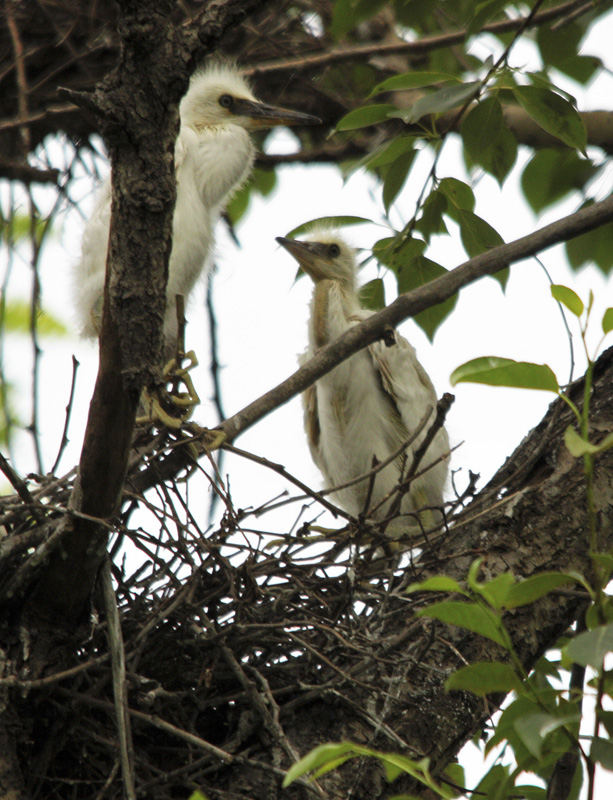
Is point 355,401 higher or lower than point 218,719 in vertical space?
higher

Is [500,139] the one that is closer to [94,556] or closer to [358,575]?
[358,575]

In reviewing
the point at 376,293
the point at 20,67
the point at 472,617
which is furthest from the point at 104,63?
the point at 472,617

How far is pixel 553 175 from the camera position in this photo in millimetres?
2248

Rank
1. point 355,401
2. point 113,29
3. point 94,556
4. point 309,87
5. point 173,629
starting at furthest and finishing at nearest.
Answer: point 309,87 < point 113,29 < point 355,401 < point 173,629 < point 94,556

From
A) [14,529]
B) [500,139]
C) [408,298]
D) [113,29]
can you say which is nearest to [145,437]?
[14,529]

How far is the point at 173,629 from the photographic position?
1.78 metres

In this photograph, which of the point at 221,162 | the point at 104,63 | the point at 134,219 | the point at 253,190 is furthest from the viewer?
the point at 253,190


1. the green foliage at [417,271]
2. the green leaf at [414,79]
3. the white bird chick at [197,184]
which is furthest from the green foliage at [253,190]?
the green leaf at [414,79]

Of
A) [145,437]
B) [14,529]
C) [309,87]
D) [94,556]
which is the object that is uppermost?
[309,87]

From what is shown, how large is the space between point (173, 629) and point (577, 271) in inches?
50.5

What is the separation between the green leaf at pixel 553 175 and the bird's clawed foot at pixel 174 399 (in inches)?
37.7

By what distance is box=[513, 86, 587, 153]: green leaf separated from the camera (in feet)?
5.56

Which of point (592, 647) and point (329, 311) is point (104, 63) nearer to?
point (329, 311)

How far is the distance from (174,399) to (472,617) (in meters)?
1.08
